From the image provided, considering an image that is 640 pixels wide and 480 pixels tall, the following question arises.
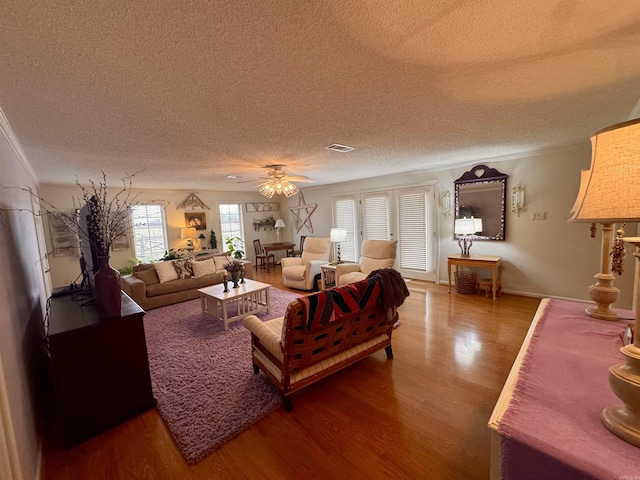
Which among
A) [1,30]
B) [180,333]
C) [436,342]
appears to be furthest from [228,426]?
[1,30]

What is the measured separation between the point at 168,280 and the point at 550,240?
6213 millimetres

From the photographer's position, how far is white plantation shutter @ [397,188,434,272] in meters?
5.32

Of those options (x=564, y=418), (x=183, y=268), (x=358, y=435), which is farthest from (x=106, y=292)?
(x=183, y=268)

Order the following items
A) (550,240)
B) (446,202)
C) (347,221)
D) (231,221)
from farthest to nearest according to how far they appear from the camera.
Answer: (231,221)
(347,221)
(446,202)
(550,240)

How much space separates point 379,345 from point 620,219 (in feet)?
6.88

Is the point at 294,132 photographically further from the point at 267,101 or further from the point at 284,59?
the point at 284,59

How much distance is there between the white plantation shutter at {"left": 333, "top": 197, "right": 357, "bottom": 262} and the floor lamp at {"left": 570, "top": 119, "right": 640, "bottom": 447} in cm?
575

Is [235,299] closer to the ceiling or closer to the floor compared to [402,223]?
closer to the floor

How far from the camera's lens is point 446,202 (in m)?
5.02

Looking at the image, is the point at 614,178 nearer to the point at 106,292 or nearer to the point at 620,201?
the point at 620,201

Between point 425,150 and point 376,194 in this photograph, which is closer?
point 425,150

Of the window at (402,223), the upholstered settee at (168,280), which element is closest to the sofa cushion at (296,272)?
the upholstered settee at (168,280)

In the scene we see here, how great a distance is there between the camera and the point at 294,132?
265 cm

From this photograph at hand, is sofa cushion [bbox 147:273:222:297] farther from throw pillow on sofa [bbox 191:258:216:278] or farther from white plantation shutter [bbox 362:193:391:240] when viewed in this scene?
white plantation shutter [bbox 362:193:391:240]
